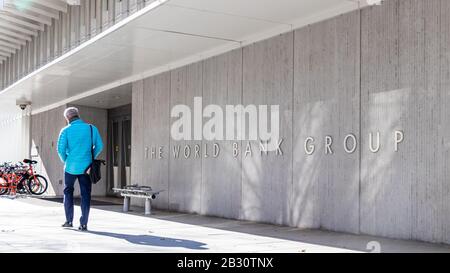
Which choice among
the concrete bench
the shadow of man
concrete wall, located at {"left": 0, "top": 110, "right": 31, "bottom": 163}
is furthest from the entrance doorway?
the shadow of man

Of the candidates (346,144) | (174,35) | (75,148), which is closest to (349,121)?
(346,144)

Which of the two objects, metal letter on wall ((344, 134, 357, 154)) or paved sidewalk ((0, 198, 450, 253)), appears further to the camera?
metal letter on wall ((344, 134, 357, 154))

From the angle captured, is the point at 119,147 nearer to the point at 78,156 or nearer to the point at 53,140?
the point at 53,140

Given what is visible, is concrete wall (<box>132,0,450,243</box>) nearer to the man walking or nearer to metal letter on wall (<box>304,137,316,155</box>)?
metal letter on wall (<box>304,137,316,155</box>)

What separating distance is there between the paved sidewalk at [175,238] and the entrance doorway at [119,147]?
850 centimetres

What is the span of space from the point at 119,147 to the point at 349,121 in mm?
12435

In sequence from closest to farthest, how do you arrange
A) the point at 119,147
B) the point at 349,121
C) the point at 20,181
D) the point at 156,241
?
the point at 156,241
the point at 349,121
the point at 20,181
the point at 119,147

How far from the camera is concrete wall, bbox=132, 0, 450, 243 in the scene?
6.95 metres

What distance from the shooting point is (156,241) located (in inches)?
281

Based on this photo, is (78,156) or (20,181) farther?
(20,181)

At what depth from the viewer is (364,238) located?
747cm
